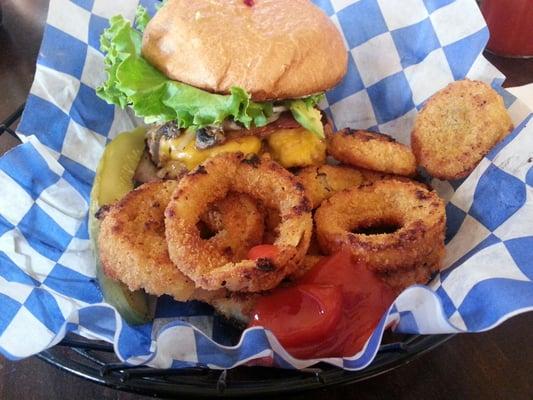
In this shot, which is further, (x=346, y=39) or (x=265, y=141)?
(x=346, y=39)

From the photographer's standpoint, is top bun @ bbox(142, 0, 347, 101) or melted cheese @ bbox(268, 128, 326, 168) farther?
melted cheese @ bbox(268, 128, 326, 168)

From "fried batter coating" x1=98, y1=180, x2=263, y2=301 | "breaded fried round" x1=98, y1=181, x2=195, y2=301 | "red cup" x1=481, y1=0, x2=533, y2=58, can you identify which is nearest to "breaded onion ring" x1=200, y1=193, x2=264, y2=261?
"fried batter coating" x1=98, y1=180, x2=263, y2=301

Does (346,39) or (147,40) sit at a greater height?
(147,40)

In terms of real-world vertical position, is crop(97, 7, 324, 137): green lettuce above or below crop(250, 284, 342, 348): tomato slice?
above

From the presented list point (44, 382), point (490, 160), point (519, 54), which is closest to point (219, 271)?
point (44, 382)

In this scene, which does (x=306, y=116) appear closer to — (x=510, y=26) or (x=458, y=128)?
(x=458, y=128)

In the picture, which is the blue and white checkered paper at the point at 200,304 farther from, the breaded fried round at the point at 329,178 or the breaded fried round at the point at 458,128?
the breaded fried round at the point at 329,178

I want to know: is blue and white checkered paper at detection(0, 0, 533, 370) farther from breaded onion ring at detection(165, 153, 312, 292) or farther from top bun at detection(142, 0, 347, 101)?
top bun at detection(142, 0, 347, 101)

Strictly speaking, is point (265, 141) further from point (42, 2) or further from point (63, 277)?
point (42, 2)

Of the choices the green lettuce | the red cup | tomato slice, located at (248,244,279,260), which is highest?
the green lettuce
